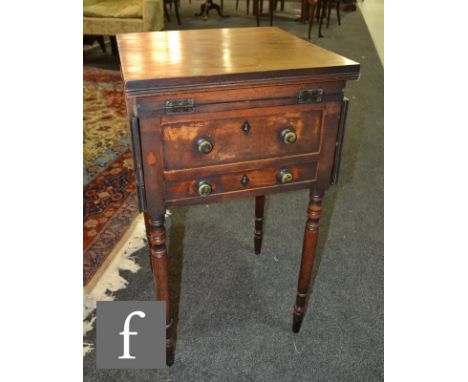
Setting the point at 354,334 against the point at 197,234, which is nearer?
the point at 354,334

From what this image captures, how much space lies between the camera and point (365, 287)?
1754mm

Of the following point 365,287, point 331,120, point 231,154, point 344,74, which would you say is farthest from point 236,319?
point 344,74

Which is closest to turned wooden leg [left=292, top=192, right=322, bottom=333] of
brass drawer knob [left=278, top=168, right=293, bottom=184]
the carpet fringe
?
brass drawer knob [left=278, top=168, right=293, bottom=184]

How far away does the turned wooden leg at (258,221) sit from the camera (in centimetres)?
184

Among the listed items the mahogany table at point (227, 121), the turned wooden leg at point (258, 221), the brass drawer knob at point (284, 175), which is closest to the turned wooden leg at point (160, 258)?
the mahogany table at point (227, 121)

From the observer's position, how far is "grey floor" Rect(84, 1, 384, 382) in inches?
55.2

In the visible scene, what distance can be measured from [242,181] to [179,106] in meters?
0.30

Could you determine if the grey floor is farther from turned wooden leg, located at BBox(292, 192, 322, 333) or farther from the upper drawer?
the upper drawer

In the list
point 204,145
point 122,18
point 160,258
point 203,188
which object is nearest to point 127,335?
point 160,258

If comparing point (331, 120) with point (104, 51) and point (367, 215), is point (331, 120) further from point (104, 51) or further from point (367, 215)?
point (104, 51)

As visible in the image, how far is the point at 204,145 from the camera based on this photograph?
1057 millimetres

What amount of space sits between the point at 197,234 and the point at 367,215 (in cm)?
95

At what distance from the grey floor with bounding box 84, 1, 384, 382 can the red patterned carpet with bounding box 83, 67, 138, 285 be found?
211 mm

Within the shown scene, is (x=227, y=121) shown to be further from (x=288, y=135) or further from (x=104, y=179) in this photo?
(x=104, y=179)
